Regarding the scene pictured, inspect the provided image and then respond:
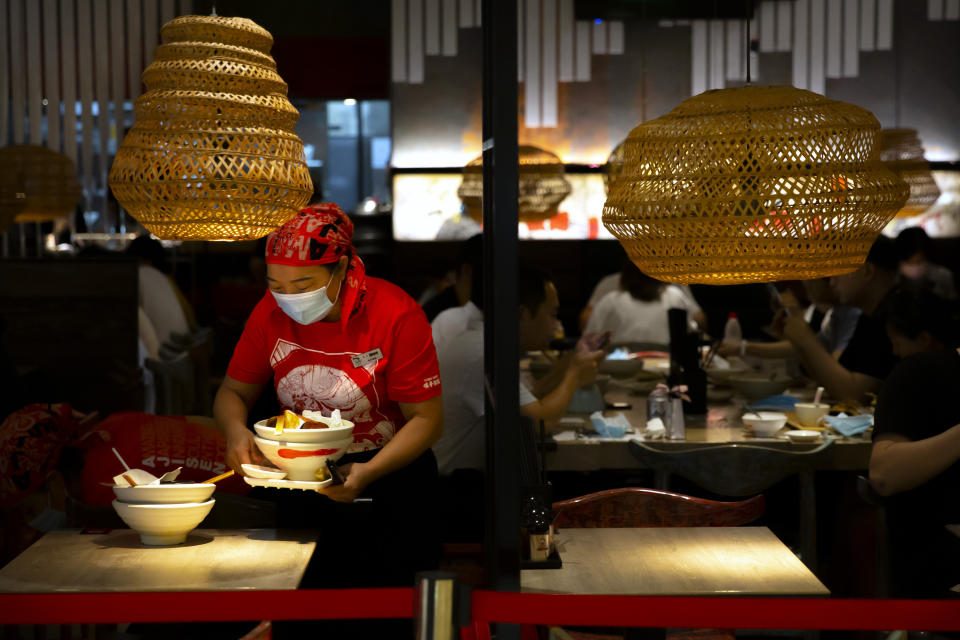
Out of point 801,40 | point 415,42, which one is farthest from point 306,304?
point 801,40

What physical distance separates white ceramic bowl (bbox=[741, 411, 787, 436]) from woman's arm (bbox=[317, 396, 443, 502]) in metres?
1.88

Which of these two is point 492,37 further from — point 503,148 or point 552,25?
point 552,25

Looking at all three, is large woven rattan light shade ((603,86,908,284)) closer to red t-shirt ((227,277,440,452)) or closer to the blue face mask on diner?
red t-shirt ((227,277,440,452))

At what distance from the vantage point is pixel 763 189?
93.9 inches

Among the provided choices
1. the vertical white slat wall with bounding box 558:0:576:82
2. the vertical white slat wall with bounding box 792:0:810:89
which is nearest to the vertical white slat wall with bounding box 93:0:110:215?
the vertical white slat wall with bounding box 558:0:576:82

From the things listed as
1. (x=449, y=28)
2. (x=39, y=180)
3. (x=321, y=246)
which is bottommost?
(x=321, y=246)

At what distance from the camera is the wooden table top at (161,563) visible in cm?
225

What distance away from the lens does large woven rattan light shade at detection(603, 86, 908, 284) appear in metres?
2.39

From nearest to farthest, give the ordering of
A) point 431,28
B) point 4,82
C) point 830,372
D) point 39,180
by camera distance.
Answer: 1. point 830,372
2. point 39,180
3. point 4,82
4. point 431,28

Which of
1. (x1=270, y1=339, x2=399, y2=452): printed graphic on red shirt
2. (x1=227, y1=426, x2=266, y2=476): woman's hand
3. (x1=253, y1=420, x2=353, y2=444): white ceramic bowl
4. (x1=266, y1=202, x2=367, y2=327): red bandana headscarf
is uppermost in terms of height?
(x1=266, y1=202, x2=367, y2=327): red bandana headscarf

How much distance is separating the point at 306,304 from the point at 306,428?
34 centimetres

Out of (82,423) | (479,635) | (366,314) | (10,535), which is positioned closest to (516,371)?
(479,635)

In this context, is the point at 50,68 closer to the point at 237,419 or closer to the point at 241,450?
the point at 237,419

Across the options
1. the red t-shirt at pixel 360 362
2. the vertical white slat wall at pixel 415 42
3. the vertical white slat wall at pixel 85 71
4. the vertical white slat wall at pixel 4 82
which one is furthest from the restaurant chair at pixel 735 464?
the vertical white slat wall at pixel 415 42
